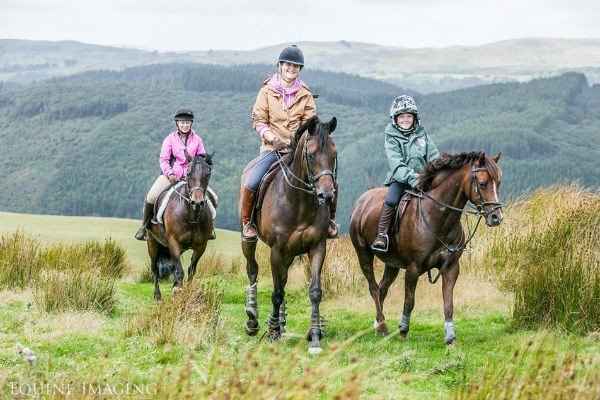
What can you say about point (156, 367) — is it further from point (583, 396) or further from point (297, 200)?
point (583, 396)

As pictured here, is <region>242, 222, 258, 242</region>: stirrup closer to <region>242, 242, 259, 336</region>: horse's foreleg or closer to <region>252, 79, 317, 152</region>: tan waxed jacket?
<region>242, 242, 259, 336</region>: horse's foreleg

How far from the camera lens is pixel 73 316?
→ 924 centimetres

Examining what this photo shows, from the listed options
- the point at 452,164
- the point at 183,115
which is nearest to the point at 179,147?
the point at 183,115

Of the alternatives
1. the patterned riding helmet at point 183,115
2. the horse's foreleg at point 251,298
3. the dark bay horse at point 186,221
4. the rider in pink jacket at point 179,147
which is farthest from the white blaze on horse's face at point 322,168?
the patterned riding helmet at point 183,115

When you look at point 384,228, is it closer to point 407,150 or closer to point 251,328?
point 407,150

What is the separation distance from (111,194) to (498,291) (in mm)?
171349

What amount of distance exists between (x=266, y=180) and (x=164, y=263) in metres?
4.68

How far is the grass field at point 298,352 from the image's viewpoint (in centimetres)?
441

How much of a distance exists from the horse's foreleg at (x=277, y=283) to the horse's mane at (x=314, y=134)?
100 cm

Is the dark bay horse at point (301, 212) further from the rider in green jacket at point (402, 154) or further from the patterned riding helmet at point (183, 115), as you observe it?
the patterned riding helmet at point (183, 115)

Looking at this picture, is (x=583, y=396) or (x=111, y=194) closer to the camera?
(x=583, y=396)

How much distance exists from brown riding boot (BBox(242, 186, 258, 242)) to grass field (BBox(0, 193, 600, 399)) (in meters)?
0.65

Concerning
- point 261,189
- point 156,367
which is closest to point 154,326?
point 156,367

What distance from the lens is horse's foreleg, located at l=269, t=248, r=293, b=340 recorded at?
27.7 feet
